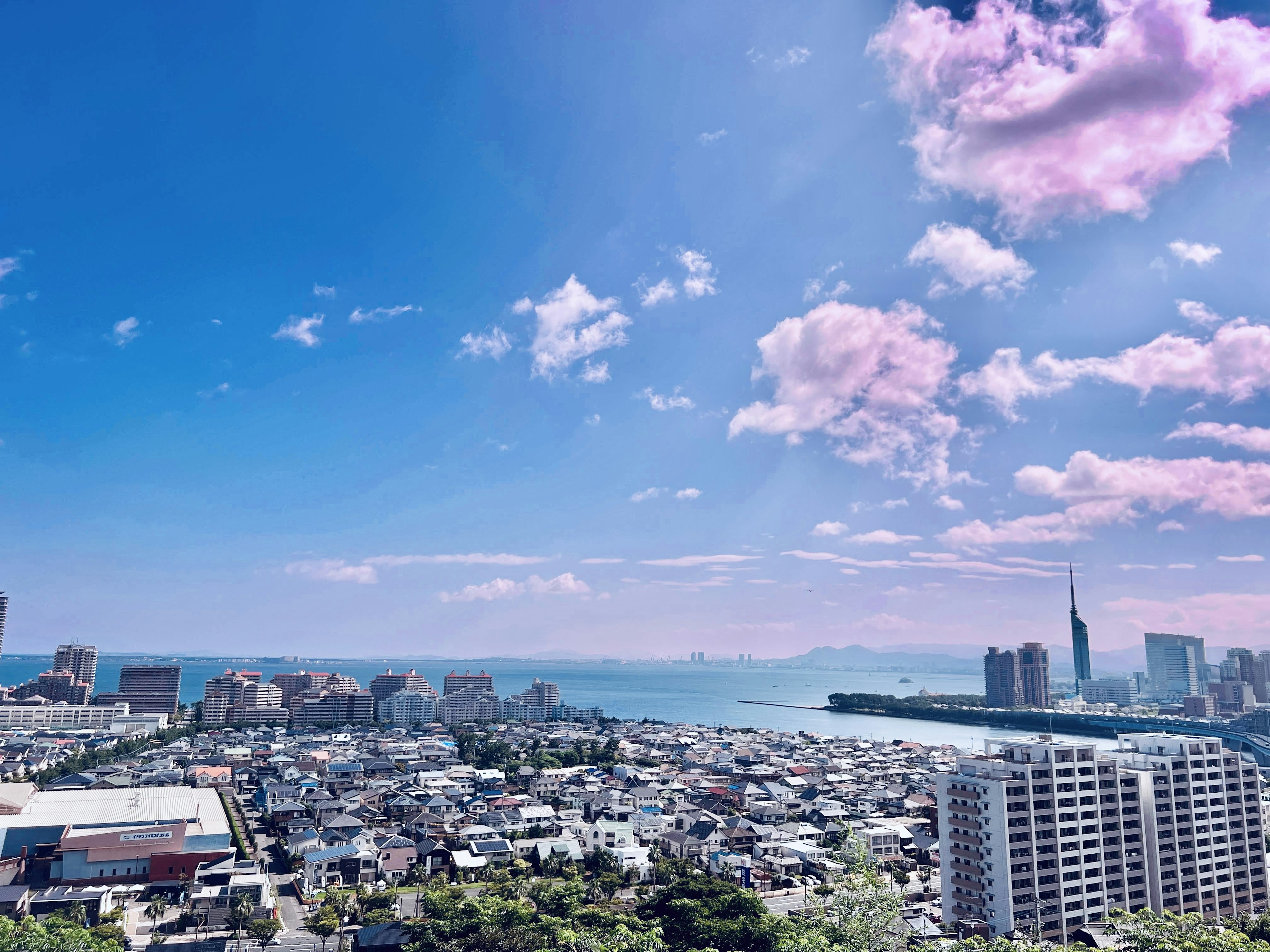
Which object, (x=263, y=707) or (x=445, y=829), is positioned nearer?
(x=445, y=829)

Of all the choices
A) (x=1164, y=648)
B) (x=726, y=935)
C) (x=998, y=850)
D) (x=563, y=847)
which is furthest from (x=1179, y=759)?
(x=1164, y=648)

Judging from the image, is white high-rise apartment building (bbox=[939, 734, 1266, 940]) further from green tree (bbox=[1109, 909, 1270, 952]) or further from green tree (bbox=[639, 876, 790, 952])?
green tree (bbox=[639, 876, 790, 952])

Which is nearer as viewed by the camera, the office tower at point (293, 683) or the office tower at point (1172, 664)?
the office tower at point (293, 683)

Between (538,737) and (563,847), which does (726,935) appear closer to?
(563,847)

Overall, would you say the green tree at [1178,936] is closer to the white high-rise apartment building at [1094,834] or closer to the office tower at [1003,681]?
the white high-rise apartment building at [1094,834]

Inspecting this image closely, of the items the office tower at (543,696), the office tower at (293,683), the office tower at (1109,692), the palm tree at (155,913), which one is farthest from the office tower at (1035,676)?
the palm tree at (155,913)

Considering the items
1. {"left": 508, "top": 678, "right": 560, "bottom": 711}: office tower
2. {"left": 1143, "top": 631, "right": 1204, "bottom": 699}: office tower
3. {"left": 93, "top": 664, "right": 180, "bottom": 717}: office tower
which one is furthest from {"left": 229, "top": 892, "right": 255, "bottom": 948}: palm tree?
{"left": 1143, "top": 631, "right": 1204, "bottom": 699}: office tower
